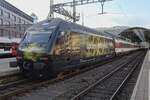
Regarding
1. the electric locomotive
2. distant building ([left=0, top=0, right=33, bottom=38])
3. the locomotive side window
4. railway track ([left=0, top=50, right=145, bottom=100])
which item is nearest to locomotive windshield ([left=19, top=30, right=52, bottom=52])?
the electric locomotive

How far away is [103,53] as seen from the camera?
27344 millimetres

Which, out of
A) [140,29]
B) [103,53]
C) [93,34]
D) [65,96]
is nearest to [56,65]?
[65,96]

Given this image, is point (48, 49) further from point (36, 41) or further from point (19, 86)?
point (19, 86)

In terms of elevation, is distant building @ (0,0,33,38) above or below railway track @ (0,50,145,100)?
above

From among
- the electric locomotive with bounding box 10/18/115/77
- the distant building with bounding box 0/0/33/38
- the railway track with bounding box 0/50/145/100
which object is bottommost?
the railway track with bounding box 0/50/145/100

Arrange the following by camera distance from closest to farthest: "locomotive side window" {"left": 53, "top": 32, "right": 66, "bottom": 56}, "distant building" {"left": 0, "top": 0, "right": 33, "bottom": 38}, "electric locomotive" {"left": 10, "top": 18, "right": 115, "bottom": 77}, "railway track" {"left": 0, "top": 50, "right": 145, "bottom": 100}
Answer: "railway track" {"left": 0, "top": 50, "right": 145, "bottom": 100} → "electric locomotive" {"left": 10, "top": 18, "right": 115, "bottom": 77} → "locomotive side window" {"left": 53, "top": 32, "right": 66, "bottom": 56} → "distant building" {"left": 0, "top": 0, "right": 33, "bottom": 38}

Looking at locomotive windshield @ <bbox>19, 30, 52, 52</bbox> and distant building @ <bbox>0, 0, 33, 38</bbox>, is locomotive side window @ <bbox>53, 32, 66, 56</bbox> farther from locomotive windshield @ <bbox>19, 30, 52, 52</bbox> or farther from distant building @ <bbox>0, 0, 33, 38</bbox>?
distant building @ <bbox>0, 0, 33, 38</bbox>

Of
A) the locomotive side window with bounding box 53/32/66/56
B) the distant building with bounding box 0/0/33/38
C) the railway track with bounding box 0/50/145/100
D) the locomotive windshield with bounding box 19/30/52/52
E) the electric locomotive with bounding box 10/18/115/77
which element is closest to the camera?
the railway track with bounding box 0/50/145/100

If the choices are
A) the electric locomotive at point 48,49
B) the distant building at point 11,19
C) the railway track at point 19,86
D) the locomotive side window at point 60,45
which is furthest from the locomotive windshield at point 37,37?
the distant building at point 11,19

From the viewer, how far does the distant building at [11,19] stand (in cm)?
8156

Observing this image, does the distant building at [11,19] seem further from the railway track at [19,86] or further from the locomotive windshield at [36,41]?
the railway track at [19,86]

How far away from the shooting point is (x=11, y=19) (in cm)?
9012

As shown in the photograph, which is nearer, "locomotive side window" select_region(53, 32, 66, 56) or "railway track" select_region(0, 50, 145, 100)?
"railway track" select_region(0, 50, 145, 100)

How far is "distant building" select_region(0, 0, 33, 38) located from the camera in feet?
268
